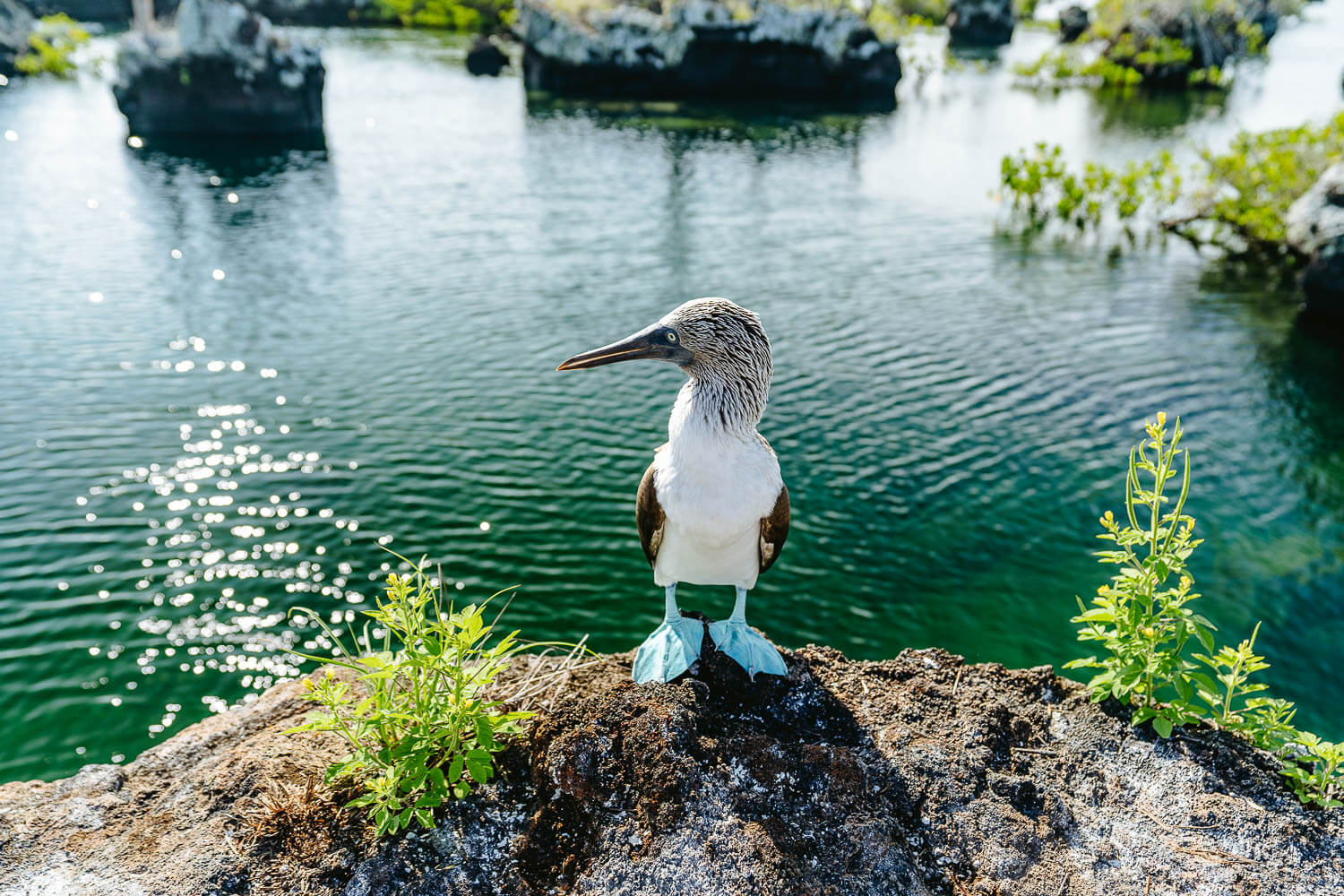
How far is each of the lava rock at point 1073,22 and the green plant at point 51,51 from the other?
57.7m

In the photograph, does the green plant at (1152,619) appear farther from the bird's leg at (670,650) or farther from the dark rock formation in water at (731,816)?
the bird's leg at (670,650)

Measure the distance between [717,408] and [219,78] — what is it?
29038mm

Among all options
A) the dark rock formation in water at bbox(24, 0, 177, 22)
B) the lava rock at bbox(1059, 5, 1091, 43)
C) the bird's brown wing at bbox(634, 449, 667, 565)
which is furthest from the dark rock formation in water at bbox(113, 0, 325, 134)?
the lava rock at bbox(1059, 5, 1091, 43)

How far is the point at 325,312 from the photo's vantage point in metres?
14.3

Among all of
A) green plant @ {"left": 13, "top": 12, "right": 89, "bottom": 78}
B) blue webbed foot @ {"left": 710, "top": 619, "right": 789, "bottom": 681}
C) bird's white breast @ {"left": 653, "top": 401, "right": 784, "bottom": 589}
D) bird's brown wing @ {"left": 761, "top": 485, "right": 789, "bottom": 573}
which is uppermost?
green plant @ {"left": 13, "top": 12, "right": 89, "bottom": 78}

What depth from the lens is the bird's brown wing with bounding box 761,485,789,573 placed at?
15.1ft

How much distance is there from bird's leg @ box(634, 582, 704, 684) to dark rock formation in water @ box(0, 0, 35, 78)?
42.0 metres

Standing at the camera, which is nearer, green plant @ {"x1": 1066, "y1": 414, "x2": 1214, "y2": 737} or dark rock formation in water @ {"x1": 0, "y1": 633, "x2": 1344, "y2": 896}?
dark rock formation in water @ {"x1": 0, "y1": 633, "x2": 1344, "y2": 896}

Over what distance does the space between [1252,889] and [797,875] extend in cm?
194

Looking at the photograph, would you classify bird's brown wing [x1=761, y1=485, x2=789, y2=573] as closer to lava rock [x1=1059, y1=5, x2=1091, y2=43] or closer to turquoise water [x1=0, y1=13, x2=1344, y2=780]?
turquoise water [x1=0, y1=13, x2=1344, y2=780]

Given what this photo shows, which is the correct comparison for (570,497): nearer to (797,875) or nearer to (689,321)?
(689,321)

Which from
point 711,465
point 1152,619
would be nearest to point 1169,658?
point 1152,619

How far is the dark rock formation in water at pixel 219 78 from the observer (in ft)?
84.6

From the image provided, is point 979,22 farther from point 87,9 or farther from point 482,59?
Result: point 87,9
